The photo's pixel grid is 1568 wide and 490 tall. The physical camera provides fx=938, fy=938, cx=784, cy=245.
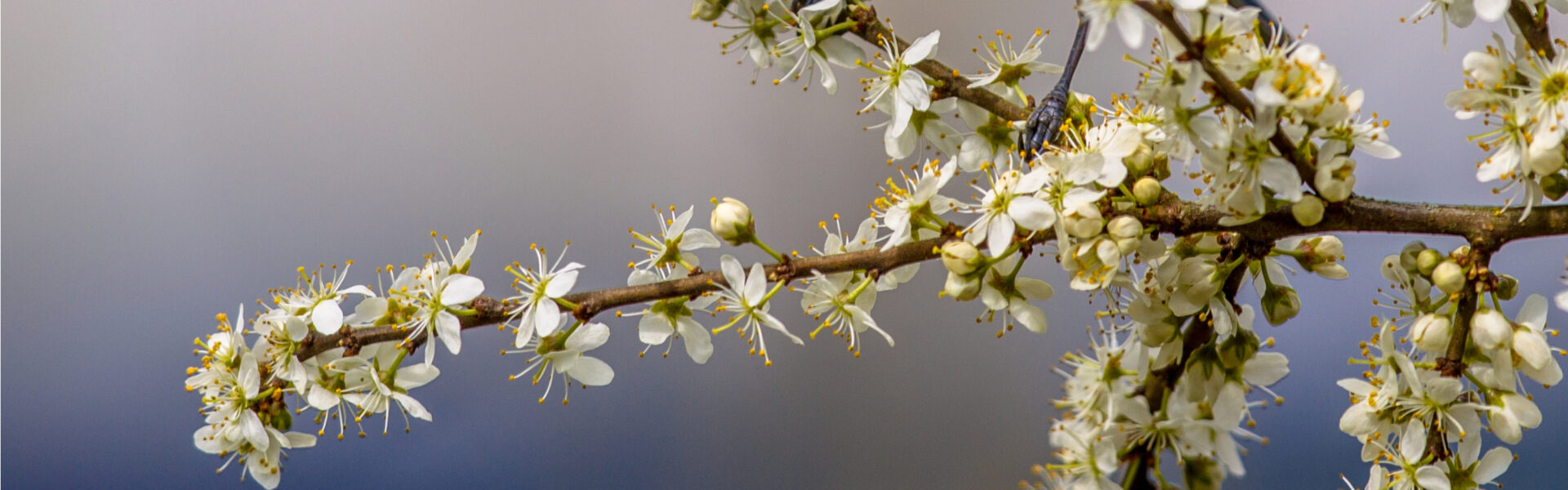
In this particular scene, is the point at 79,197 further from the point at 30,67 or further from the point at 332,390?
the point at 332,390

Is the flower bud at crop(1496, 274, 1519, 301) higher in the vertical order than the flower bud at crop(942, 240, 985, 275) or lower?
lower

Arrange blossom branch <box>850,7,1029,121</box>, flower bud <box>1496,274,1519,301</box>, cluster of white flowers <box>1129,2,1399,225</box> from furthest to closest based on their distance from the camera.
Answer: blossom branch <box>850,7,1029,121</box> → flower bud <box>1496,274,1519,301</box> → cluster of white flowers <box>1129,2,1399,225</box>

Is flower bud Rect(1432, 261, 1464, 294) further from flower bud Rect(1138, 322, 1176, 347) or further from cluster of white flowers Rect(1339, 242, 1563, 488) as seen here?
flower bud Rect(1138, 322, 1176, 347)

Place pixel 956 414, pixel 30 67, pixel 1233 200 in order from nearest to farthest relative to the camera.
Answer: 1. pixel 1233 200
2. pixel 30 67
3. pixel 956 414

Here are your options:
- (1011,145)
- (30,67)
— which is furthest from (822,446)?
(30,67)

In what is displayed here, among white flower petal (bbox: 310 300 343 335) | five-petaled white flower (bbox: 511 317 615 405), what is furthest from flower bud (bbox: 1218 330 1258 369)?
white flower petal (bbox: 310 300 343 335)

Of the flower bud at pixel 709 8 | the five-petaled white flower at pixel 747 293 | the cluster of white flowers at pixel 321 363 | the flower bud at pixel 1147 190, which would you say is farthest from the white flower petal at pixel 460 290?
A: the flower bud at pixel 1147 190

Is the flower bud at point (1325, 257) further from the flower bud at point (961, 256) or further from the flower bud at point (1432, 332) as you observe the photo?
the flower bud at point (961, 256)
